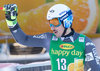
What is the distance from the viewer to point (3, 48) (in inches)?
356

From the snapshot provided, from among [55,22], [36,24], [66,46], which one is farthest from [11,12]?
[36,24]

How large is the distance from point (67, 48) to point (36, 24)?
5.11 meters

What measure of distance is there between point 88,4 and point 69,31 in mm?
5495

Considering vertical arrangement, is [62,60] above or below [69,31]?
below

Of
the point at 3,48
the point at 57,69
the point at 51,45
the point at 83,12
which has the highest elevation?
the point at 51,45

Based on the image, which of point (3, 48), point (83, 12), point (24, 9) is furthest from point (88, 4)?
point (3, 48)

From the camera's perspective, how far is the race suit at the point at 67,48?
3824mm

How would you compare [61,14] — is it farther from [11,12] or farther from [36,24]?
[36,24]

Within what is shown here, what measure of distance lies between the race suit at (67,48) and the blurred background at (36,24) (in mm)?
4549

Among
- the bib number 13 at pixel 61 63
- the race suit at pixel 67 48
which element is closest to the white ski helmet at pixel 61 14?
the race suit at pixel 67 48

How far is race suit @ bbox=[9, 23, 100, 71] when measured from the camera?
12.5 feet

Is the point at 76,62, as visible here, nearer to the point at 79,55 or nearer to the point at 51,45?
the point at 79,55

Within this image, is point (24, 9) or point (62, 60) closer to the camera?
point (62, 60)

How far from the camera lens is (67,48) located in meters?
3.93
